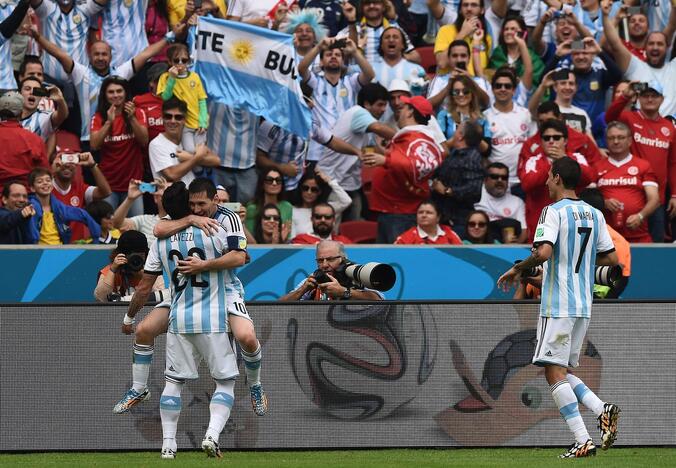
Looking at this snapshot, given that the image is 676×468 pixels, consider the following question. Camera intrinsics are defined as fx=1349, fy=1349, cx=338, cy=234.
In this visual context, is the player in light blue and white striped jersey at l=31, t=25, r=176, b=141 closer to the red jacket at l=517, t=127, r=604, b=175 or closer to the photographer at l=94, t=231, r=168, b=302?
the photographer at l=94, t=231, r=168, b=302

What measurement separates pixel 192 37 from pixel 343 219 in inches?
104

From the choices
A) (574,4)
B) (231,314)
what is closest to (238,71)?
(574,4)

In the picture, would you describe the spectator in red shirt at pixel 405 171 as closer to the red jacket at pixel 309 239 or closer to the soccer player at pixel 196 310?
the red jacket at pixel 309 239

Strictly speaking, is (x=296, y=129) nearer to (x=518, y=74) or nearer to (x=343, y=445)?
(x=518, y=74)

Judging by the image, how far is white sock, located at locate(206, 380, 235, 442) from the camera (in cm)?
909

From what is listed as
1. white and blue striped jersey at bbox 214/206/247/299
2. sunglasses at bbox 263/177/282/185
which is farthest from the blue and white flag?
white and blue striped jersey at bbox 214/206/247/299

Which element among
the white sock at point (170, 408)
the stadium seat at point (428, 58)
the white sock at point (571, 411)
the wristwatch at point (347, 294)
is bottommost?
the white sock at point (170, 408)

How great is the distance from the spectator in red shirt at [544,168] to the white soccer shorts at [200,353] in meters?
5.24

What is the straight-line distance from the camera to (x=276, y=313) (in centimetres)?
1050

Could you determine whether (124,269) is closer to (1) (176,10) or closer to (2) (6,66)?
(2) (6,66)

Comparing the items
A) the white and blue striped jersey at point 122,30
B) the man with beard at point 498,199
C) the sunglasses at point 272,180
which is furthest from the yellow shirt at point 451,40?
the white and blue striped jersey at point 122,30

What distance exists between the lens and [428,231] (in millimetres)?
13602

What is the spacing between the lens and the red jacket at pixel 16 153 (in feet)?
44.1

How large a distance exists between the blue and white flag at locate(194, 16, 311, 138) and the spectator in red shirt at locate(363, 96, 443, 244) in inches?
45.1
